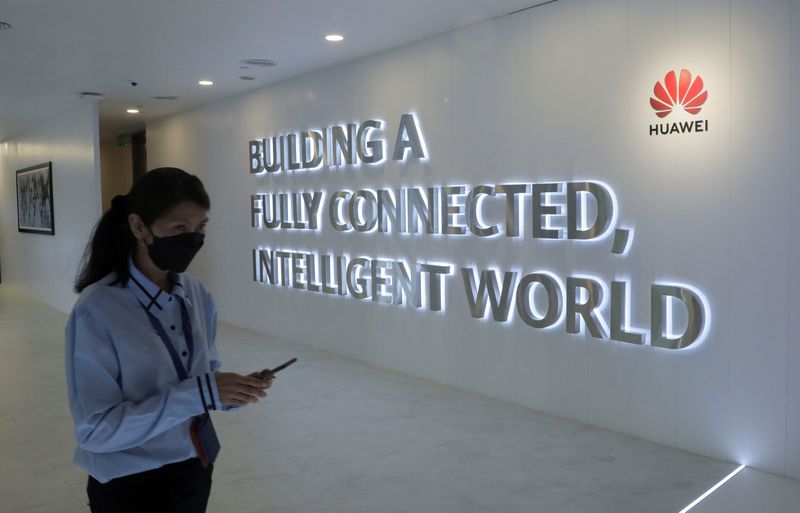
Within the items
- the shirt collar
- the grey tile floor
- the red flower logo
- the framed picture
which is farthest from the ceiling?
the shirt collar

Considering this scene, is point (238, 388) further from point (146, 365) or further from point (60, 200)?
point (60, 200)

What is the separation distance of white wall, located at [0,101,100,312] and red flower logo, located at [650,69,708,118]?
6.47 metres

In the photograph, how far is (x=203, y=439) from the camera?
184cm

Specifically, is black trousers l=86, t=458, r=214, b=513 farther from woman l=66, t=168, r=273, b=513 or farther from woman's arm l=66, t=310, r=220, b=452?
woman's arm l=66, t=310, r=220, b=452

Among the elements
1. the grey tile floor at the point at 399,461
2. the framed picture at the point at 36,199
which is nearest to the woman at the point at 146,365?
the grey tile floor at the point at 399,461

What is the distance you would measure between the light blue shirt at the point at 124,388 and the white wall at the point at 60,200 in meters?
6.78

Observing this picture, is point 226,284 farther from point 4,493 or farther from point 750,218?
point 750,218

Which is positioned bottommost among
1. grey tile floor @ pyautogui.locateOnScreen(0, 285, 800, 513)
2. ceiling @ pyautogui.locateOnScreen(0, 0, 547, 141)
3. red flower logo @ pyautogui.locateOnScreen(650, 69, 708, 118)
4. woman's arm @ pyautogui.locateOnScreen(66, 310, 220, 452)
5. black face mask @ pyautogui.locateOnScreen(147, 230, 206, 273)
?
grey tile floor @ pyautogui.locateOnScreen(0, 285, 800, 513)

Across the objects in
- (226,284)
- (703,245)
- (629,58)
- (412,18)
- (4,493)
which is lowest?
(4,493)

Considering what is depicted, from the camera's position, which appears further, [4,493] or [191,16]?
[191,16]

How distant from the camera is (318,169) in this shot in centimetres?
777

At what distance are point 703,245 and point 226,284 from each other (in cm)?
713

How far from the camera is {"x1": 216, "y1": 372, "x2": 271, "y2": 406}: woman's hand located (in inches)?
67.3

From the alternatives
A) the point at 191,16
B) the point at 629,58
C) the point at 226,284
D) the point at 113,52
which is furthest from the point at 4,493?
the point at 226,284
